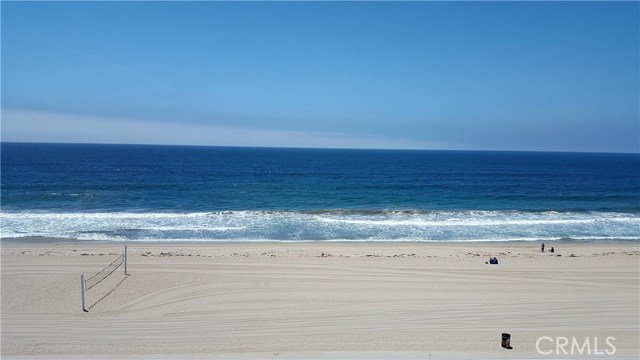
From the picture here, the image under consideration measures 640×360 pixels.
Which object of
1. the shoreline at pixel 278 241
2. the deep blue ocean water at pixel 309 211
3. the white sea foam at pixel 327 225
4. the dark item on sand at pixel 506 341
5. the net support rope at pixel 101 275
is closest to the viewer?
the dark item on sand at pixel 506 341

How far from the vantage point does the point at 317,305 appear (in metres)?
13.6

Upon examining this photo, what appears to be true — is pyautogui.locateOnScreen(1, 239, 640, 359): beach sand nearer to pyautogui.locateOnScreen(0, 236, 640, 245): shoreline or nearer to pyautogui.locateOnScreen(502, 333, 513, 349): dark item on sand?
pyautogui.locateOnScreen(502, 333, 513, 349): dark item on sand

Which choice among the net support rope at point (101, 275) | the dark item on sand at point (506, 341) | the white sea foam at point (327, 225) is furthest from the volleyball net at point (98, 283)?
the dark item on sand at point (506, 341)

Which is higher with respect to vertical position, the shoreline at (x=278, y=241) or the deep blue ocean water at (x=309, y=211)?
the deep blue ocean water at (x=309, y=211)

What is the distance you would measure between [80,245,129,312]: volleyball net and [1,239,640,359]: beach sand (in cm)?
11

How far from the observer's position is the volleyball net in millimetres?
13391

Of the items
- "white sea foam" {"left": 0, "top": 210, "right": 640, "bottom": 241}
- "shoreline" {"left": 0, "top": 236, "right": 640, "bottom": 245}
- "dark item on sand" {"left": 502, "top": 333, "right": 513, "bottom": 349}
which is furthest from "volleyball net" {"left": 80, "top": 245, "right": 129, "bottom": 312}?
"dark item on sand" {"left": 502, "top": 333, "right": 513, "bottom": 349}

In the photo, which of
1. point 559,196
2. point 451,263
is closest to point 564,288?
point 451,263

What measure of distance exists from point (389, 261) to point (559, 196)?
3121 centimetres

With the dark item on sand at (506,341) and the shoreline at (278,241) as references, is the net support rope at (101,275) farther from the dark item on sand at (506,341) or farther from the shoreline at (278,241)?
the dark item on sand at (506,341)

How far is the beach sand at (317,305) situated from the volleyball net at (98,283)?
111 millimetres

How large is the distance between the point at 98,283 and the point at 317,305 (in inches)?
344

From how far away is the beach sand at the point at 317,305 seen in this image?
35.4 feet

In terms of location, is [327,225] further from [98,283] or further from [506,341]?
[506,341]
